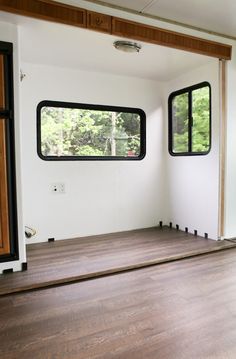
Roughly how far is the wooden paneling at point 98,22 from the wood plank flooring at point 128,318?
237cm

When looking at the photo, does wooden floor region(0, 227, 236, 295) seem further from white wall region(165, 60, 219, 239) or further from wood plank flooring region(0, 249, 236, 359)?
white wall region(165, 60, 219, 239)

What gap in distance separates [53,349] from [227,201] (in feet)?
9.26

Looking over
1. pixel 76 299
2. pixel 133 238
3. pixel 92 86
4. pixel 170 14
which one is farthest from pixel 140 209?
pixel 170 14

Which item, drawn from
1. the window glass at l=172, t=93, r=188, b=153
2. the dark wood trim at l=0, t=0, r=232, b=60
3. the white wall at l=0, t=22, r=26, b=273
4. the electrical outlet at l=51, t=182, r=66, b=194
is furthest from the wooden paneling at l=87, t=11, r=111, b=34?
the electrical outlet at l=51, t=182, r=66, b=194

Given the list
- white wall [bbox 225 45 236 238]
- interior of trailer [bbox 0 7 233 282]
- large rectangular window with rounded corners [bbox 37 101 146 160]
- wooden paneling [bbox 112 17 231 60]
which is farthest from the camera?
large rectangular window with rounded corners [bbox 37 101 146 160]

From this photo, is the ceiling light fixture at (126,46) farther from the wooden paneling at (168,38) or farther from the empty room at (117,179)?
the wooden paneling at (168,38)

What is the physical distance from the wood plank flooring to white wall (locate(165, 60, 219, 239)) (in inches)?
46.1

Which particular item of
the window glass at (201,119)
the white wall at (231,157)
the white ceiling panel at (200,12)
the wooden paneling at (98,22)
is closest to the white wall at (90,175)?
the window glass at (201,119)

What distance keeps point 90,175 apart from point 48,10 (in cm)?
214

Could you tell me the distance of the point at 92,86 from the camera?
400 centimetres

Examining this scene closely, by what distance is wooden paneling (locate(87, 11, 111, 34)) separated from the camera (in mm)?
2604

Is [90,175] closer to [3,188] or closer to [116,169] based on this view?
[116,169]

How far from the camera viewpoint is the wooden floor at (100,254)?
2.61 metres

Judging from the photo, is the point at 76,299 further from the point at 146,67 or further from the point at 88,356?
the point at 146,67
